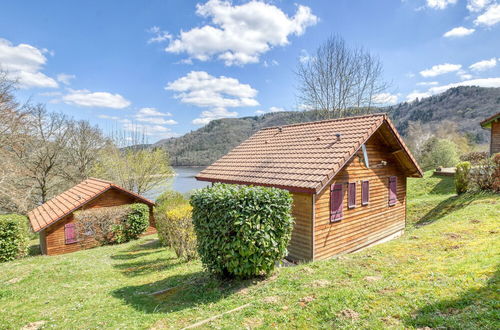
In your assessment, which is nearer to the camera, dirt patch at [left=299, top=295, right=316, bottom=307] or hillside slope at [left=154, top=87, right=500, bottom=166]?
dirt patch at [left=299, top=295, right=316, bottom=307]

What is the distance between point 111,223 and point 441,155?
101ft

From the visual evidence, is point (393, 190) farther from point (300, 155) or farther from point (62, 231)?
point (62, 231)

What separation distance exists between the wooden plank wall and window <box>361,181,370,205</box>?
0.20 metres

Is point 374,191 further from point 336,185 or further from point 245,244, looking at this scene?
point 245,244

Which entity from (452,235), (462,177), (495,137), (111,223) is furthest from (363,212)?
(495,137)

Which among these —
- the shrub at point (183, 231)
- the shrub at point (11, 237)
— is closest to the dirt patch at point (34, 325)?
the shrub at point (183, 231)

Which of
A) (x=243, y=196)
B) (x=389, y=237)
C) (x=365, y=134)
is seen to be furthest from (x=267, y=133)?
(x=243, y=196)

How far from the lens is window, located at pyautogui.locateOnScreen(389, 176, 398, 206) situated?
11.7m

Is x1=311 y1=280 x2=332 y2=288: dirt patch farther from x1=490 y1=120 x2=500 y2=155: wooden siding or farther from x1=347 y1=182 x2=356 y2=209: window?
x1=490 y1=120 x2=500 y2=155: wooden siding

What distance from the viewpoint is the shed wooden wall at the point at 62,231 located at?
14750 mm

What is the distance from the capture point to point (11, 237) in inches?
518

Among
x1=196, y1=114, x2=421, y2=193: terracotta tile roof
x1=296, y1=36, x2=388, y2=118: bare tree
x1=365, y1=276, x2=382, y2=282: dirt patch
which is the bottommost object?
x1=365, y1=276, x2=382, y2=282: dirt patch

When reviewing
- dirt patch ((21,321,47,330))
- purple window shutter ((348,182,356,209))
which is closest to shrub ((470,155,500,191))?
purple window shutter ((348,182,356,209))

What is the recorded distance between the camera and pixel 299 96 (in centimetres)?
2538
